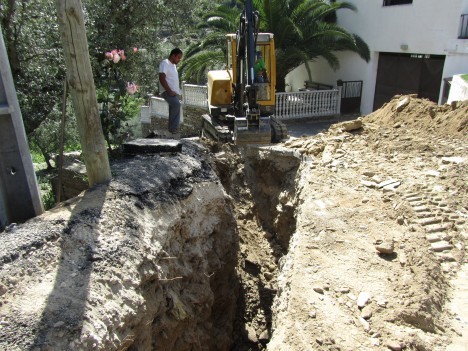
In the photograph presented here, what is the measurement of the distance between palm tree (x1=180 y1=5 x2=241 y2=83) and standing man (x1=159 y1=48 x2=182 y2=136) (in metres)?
7.04

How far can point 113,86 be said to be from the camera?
5.94 m

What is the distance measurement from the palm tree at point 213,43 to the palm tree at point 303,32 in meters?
1.19

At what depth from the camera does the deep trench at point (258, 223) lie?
6262mm

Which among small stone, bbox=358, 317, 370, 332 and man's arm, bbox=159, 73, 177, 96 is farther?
man's arm, bbox=159, 73, 177, 96

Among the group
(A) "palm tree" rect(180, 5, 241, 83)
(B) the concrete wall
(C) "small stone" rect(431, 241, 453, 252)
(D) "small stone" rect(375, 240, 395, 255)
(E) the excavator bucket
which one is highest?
(A) "palm tree" rect(180, 5, 241, 83)

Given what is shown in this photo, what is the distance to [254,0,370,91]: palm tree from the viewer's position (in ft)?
46.2

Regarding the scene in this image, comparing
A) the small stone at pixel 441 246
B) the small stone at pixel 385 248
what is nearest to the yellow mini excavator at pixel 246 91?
the small stone at pixel 385 248

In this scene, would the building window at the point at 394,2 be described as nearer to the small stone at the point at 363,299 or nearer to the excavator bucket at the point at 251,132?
the excavator bucket at the point at 251,132

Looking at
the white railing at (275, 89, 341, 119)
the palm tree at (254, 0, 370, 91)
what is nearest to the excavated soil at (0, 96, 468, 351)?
the white railing at (275, 89, 341, 119)

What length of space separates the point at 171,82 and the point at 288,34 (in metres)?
7.90

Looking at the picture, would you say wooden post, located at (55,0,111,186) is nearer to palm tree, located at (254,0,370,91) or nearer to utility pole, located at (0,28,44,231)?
utility pole, located at (0,28,44,231)

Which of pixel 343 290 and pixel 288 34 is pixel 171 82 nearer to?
pixel 343 290

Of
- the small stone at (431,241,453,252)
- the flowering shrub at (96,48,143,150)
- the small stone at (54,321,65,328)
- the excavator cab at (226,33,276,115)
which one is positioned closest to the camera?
the small stone at (54,321,65,328)

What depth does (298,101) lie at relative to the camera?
48.8 ft
